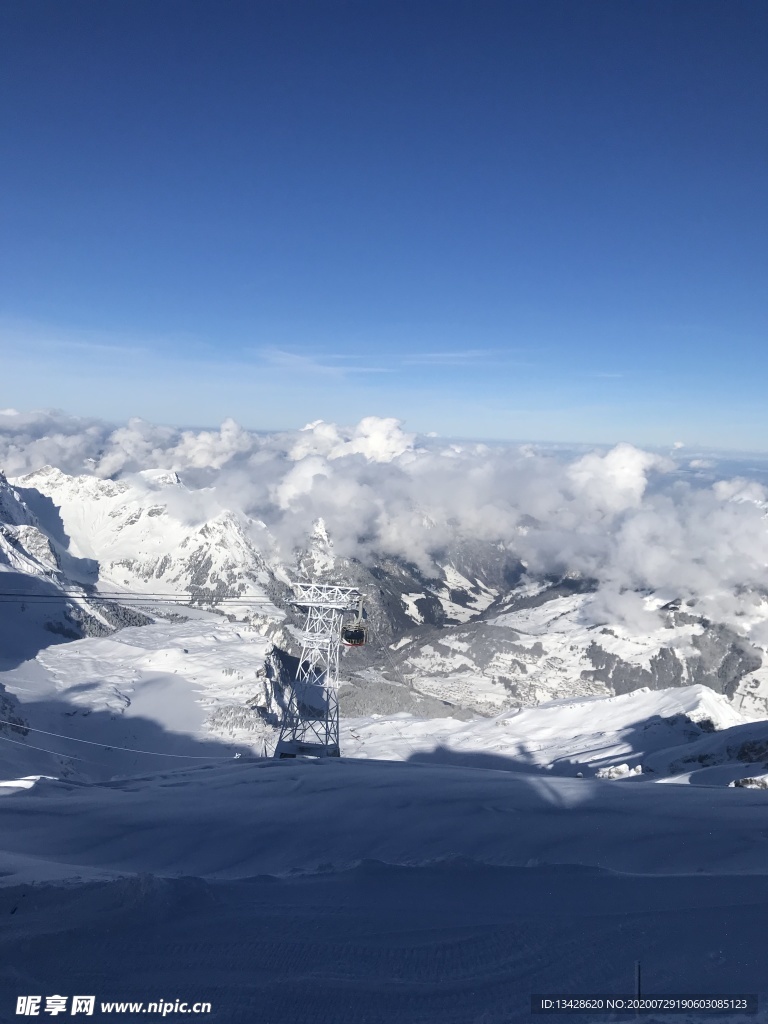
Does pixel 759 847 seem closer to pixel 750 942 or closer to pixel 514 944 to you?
pixel 750 942

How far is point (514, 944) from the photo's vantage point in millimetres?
7039

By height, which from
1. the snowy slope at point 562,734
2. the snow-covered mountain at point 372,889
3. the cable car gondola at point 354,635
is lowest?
the snowy slope at point 562,734

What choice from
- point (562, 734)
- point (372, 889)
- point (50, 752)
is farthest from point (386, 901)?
point (562, 734)

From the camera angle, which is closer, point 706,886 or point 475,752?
point 706,886

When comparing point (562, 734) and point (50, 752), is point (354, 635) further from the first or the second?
point (562, 734)

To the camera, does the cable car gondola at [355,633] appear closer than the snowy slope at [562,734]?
Yes

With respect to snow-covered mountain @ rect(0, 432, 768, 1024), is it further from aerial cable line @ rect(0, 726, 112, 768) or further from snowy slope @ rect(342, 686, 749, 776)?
snowy slope @ rect(342, 686, 749, 776)

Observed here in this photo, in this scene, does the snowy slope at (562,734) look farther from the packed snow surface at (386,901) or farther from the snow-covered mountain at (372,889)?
the packed snow surface at (386,901)

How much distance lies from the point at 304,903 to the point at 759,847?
678 centimetres

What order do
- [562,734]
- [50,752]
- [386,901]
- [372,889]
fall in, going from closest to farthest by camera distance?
1. [386,901]
2. [372,889]
3. [50,752]
4. [562,734]

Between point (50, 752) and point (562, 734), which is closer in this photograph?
point (50, 752)

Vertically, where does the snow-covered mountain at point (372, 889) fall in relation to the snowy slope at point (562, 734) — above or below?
above

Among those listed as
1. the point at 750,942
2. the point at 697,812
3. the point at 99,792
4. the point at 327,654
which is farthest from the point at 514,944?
the point at 327,654

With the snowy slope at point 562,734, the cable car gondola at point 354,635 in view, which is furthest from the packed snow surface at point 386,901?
the snowy slope at point 562,734
